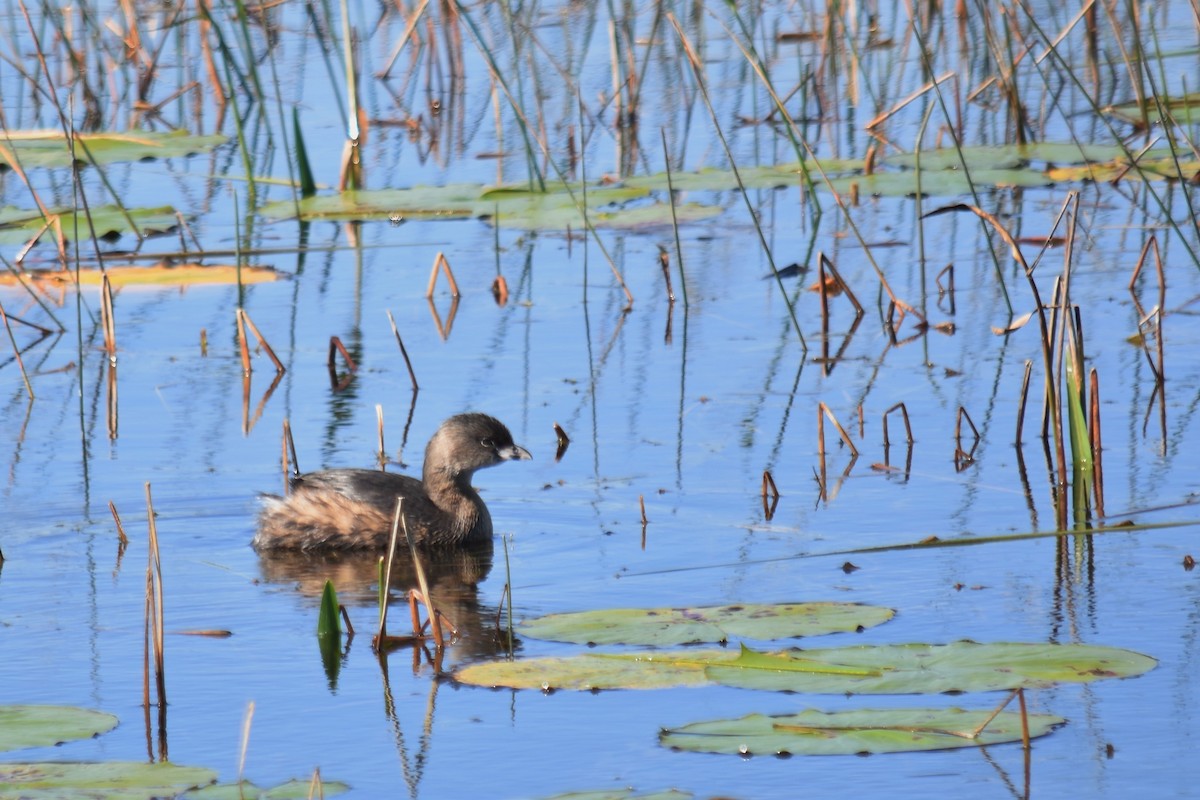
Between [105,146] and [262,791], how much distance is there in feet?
31.4

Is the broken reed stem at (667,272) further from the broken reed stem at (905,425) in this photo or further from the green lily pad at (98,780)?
the green lily pad at (98,780)

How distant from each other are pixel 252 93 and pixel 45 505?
9.78 m

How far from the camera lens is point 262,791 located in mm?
4598

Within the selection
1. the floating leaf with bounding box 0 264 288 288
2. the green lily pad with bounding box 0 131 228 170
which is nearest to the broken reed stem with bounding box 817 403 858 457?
the floating leaf with bounding box 0 264 288 288

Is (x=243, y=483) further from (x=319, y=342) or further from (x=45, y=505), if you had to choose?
(x=319, y=342)

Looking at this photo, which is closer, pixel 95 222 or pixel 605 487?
pixel 605 487

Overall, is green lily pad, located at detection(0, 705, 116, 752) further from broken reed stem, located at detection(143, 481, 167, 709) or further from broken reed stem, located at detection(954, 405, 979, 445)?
broken reed stem, located at detection(954, 405, 979, 445)

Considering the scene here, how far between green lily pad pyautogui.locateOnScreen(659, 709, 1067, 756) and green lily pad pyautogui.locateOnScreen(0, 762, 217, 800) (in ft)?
3.59

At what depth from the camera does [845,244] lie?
37.5 ft

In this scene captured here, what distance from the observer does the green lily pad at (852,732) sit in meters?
4.66

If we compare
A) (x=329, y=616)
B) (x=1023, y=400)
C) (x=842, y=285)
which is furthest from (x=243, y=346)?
(x=329, y=616)

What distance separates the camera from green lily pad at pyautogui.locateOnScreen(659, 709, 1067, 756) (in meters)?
4.66

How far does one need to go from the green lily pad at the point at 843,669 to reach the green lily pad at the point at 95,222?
658 centimetres

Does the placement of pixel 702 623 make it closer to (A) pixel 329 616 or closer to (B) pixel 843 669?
(B) pixel 843 669
